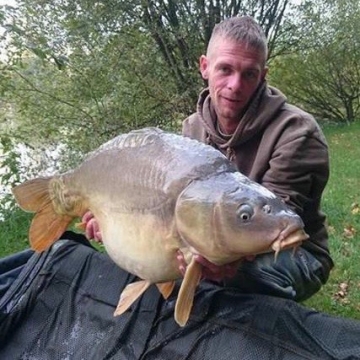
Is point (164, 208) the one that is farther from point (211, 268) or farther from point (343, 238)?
point (343, 238)

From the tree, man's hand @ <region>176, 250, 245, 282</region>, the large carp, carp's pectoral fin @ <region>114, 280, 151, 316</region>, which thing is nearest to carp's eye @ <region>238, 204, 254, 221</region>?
the large carp

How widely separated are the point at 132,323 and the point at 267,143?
2.03ft

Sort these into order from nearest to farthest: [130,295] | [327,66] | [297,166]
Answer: [130,295], [297,166], [327,66]

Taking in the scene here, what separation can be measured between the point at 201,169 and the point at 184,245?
0.49 feet

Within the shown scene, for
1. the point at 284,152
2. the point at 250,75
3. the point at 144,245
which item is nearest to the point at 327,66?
the point at 250,75

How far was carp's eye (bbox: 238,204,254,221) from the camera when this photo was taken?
1.25 metres

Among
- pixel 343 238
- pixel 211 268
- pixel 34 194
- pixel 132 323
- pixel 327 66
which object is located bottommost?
pixel 327 66

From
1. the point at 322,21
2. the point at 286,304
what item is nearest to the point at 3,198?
the point at 286,304

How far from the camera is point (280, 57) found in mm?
10414

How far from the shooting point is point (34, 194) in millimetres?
1759

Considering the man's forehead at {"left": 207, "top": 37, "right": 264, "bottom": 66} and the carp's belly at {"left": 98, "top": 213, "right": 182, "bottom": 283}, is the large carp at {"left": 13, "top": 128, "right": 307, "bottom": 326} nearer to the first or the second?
the carp's belly at {"left": 98, "top": 213, "right": 182, "bottom": 283}

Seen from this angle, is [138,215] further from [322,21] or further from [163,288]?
[322,21]

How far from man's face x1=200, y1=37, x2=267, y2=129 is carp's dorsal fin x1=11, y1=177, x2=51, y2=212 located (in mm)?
558

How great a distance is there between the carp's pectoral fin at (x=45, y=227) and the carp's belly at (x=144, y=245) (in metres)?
0.22
